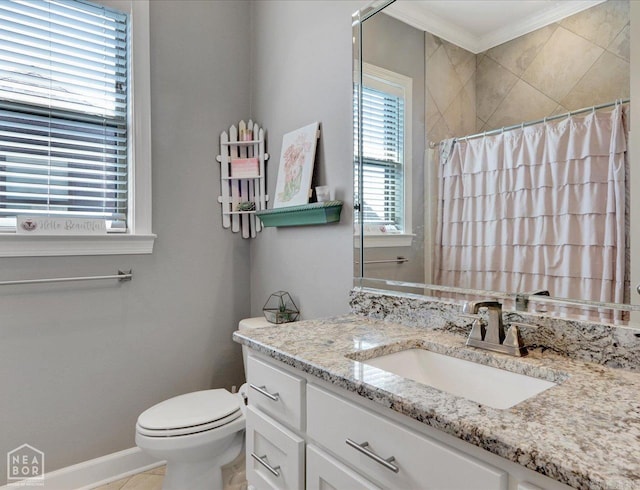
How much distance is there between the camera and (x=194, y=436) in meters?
1.65

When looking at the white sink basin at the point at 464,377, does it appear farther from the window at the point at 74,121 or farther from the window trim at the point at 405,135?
the window at the point at 74,121

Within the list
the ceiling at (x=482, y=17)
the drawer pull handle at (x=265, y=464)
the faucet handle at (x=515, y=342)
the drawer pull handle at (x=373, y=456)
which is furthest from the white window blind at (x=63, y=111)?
the faucet handle at (x=515, y=342)

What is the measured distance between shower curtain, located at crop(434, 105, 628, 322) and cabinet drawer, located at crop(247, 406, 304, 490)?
28.0 inches

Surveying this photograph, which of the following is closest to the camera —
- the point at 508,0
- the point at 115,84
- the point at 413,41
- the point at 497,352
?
the point at 497,352

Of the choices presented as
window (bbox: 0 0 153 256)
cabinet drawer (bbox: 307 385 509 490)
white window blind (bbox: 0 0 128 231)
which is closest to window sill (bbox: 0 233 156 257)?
window (bbox: 0 0 153 256)

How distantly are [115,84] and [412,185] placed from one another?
1.65 metres

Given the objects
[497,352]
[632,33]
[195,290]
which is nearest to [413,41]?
[632,33]

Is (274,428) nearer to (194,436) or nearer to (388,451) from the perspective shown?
(388,451)

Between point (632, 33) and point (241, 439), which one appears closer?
point (632, 33)

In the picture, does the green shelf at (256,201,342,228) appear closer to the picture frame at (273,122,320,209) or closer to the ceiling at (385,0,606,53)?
the picture frame at (273,122,320,209)

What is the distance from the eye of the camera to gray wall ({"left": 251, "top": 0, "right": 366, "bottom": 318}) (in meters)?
1.81

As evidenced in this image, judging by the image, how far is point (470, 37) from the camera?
130cm

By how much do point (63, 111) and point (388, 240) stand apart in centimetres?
168

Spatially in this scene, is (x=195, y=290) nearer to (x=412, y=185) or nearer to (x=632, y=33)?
(x=412, y=185)
